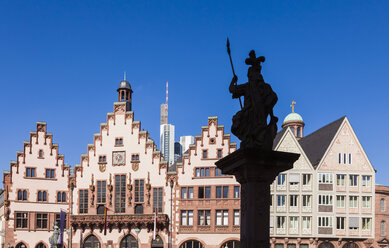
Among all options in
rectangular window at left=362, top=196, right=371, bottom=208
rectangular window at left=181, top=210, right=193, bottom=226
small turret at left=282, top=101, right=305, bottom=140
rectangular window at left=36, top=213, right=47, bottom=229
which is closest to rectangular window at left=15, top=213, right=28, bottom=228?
rectangular window at left=36, top=213, right=47, bottom=229

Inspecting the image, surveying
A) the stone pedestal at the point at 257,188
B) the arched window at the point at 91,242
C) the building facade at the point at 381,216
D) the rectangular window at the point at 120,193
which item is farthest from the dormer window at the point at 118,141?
the stone pedestal at the point at 257,188

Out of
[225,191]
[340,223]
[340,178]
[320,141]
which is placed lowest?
[340,223]

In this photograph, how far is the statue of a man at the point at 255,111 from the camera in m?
12.3

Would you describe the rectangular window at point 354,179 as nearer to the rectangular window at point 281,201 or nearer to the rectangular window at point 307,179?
the rectangular window at point 307,179

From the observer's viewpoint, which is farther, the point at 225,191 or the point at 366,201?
the point at 366,201

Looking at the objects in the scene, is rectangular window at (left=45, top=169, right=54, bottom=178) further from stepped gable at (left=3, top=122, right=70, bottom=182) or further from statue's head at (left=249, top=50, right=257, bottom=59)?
statue's head at (left=249, top=50, right=257, bottom=59)

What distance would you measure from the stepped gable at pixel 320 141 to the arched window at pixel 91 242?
30149 mm

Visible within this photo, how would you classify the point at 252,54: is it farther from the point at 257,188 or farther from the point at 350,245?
the point at 350,245

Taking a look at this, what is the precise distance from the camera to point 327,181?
56312 millimetres

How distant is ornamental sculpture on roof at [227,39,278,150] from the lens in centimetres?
1235

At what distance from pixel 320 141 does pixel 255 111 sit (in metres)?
51.8

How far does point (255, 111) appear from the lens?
12469 millimetres

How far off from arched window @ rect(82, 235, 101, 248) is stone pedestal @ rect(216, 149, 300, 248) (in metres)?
46.8

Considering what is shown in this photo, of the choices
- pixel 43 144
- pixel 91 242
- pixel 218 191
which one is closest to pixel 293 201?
pixel 218 191
